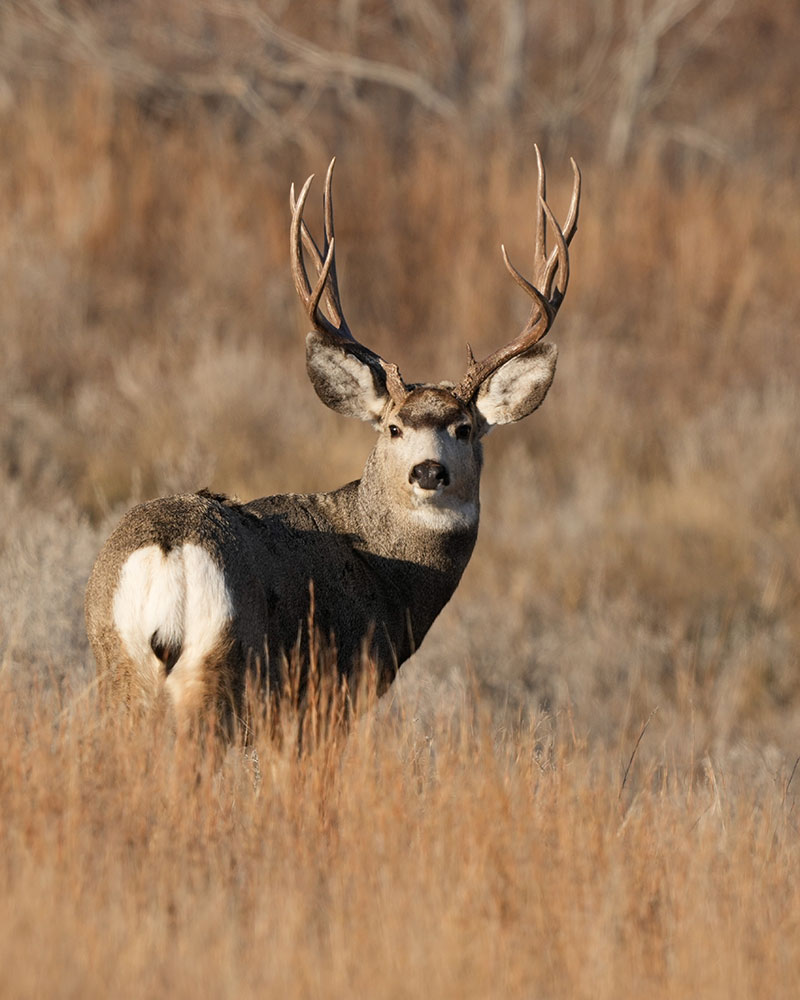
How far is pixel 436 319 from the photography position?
12.4 metres

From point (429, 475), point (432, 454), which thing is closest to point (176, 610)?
point (429, 475)

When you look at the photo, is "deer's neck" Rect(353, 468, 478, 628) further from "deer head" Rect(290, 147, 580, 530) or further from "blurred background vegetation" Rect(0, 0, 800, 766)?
"blurred background vegetation" Rect(0, 0, 800, 766)

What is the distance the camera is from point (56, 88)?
1351 centimetres

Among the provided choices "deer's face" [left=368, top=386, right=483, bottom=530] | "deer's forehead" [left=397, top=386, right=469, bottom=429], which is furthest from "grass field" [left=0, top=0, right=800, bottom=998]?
"deer's forehead" [left=397, top=386, right=469, bottom=429]

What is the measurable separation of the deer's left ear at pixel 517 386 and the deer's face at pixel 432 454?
0.66 ft

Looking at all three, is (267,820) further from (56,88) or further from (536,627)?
(56,88)

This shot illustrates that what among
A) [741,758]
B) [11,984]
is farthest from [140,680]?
[741,758]

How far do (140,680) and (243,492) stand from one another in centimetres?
557

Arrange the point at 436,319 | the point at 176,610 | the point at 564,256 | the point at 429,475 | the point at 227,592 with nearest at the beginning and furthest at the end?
the point at 176,610
the point at 227,592
the point at 429,475
the point at 564,256
the point at 436,319

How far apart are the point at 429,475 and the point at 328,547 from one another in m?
0.46

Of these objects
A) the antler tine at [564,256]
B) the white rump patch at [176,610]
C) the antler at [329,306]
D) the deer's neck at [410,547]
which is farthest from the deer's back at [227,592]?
the antler tine at [564,256]

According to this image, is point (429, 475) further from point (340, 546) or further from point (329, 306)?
point (329, 306)

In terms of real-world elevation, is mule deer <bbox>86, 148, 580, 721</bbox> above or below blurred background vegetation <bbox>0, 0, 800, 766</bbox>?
below

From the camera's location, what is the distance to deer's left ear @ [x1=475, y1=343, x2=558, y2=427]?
573cm
